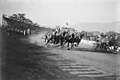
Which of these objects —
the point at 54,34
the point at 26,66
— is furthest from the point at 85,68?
the point at 26,66

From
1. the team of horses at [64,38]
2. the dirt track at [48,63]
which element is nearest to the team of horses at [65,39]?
the team of horses at [64,38]

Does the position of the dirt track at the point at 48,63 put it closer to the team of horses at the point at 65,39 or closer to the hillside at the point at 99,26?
the team of horses at the point at 65,39

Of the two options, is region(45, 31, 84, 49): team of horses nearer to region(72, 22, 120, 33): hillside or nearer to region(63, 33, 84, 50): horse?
region(63, 33, 84, 50): horse

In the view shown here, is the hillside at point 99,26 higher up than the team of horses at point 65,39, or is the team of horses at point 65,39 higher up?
the hillside at point 99,26

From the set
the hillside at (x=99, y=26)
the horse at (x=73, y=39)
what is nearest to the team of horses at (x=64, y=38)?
the horse at (x=73, y=39)

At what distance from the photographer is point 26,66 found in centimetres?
271

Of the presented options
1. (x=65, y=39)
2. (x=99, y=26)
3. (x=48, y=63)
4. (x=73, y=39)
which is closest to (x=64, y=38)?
(x=65, y=39)

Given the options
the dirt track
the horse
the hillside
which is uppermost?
the hillside

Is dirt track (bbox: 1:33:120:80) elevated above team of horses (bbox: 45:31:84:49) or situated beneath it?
situated beneath

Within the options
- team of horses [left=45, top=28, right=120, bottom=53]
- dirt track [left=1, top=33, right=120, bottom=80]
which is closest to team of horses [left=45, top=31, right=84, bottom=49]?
team of horses [left=45, top=28, right=120, bottom=53]

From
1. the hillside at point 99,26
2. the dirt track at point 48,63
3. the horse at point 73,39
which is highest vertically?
the hillside at point 99,26

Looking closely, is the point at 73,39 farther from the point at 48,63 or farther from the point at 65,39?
the point at 48,63

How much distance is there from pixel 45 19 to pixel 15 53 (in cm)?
68

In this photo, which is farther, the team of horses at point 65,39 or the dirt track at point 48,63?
the team of horses at point 65,39
